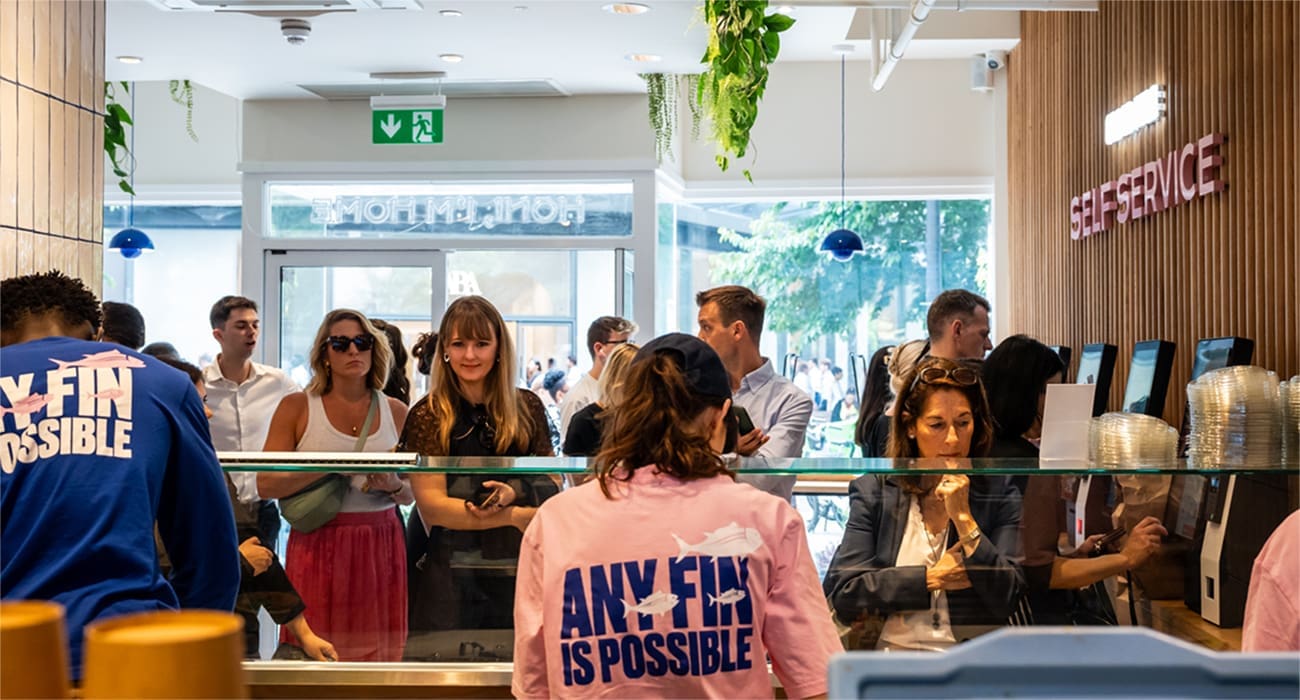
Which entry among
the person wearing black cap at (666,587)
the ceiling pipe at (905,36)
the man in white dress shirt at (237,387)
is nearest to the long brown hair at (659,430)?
the person wearing black cap at (666,587)

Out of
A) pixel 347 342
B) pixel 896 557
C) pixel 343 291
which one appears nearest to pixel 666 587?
pixel 896 557

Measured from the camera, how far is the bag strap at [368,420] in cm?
396

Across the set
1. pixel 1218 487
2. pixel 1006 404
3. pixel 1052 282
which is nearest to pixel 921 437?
pixel 1218 487

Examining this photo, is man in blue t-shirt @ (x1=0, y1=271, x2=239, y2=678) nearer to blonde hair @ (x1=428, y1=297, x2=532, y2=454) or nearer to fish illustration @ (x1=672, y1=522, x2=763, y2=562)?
fish illustration @ (x1=672, y1=522, x2=763, y2=562)

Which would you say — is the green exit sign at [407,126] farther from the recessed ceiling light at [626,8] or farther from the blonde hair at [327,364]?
the blonde hair at [327,364]

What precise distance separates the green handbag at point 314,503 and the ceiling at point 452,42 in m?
3.62

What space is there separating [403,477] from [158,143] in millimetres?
9462

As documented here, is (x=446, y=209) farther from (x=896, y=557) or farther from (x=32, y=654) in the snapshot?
(x=32, y=654)

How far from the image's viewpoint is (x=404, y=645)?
2604 millimetres

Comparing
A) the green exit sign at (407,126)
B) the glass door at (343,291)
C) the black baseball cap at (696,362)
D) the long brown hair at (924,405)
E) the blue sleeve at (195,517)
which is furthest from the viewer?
the glass door at (343,291)

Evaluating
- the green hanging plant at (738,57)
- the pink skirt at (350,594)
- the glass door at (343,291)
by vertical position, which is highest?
the green hanging plant at (738,57)

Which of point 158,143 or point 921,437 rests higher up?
point 158,143

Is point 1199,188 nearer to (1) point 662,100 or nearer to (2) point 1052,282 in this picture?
(2) point 1052,282

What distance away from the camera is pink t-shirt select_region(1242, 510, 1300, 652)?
1807 millimetres
